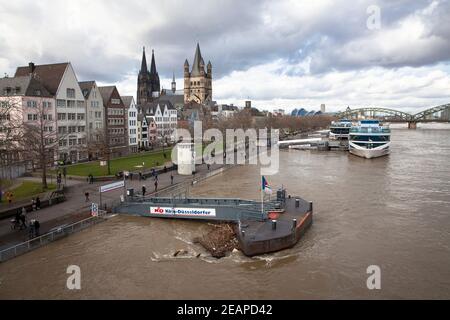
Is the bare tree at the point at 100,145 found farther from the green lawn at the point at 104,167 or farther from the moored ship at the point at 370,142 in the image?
the moored ship at the point at 370,142

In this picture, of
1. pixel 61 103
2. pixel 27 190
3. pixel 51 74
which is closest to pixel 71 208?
pixel 27 190

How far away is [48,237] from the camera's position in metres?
24.8

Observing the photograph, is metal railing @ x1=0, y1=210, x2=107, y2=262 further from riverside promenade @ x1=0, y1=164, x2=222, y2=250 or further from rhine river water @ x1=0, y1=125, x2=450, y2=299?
riverside promenade @ x1=0, y1=164, x2=222, y2=250

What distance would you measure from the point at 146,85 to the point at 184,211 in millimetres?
157434

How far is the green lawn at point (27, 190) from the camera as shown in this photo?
3394 cm

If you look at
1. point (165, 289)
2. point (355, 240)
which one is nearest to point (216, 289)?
point (165, 289)

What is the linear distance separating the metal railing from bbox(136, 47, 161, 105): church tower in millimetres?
153957

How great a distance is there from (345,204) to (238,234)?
1498 cm

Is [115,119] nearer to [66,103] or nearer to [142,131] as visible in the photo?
[142,131]

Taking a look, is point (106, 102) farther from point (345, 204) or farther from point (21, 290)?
point (21, 290)

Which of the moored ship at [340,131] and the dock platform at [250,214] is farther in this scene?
the moored ship at [340,131]

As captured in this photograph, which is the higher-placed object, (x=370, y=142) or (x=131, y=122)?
(x=131, y=122)

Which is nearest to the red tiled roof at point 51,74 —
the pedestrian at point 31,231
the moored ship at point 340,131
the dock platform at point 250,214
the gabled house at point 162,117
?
the dock platform at point 250,214

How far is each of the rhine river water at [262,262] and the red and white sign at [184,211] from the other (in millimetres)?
694
